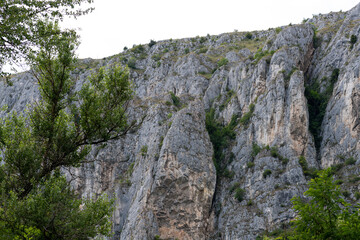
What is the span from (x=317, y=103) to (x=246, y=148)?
15299 millimetres

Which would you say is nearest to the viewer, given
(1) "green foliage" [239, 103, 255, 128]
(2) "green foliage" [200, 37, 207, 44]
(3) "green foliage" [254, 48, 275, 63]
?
(1) "green foliage" [239, 103, 255, 128]

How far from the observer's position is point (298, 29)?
7050 centimetres

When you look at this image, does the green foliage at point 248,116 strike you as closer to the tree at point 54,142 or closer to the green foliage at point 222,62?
the green foliage at point 222,62

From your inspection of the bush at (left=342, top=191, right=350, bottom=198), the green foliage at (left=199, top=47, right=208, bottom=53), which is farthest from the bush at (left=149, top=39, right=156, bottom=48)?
the bush at (left=342, top=191, right=350, bottom=198)

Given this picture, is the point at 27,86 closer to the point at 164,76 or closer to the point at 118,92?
the point at 164,76

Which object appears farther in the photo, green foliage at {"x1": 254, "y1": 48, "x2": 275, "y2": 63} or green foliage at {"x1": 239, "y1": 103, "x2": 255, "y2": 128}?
green foliage at {"x1": 254, "y1": 48, "x2": 275, "y2": 63}

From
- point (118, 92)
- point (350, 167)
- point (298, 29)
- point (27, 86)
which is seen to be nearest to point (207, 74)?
point (298, 29)

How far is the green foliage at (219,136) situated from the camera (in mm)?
59794

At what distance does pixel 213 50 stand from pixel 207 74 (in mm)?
18712

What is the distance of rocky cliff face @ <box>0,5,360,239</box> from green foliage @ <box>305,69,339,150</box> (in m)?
0.18

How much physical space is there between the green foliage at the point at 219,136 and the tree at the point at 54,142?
43.2 metres

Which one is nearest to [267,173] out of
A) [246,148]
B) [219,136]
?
[246,148]

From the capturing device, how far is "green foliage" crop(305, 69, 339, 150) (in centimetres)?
5603

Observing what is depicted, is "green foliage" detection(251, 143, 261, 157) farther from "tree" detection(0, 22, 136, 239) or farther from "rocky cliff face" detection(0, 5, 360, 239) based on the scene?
"tree" detection(0, 22, 136, 239)
